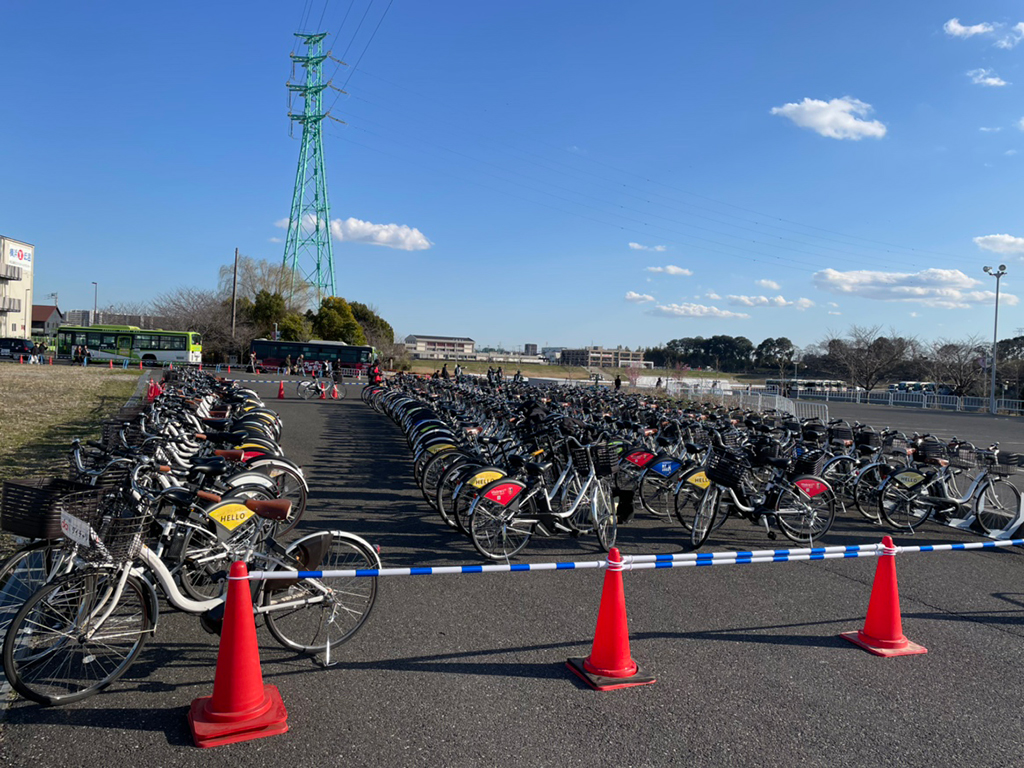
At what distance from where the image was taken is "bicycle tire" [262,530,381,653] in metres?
3.69

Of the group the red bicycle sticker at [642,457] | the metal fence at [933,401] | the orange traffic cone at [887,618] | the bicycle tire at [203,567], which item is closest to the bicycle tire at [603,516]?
the red bicycle sticker at [642,457]

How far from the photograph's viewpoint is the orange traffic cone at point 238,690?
298cm

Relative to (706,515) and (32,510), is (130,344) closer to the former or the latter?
(706,515)

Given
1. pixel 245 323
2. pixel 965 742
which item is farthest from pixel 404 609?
pixel 245 323

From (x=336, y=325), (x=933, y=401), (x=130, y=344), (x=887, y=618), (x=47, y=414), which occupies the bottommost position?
(x=887, y=618)

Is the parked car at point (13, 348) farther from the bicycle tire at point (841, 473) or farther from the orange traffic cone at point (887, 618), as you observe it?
the orange traffic cone at point (887, 618)

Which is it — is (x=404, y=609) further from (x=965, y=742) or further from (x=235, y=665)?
(x=965, y=742)

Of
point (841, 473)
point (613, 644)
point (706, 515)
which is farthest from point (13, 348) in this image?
point (613, 644)

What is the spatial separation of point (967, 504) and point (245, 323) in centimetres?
5130

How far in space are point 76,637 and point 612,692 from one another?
2.61 meters

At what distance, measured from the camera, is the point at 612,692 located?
11.3 feet

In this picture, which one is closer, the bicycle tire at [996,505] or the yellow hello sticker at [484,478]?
the yellow hello sticker at [484,478]

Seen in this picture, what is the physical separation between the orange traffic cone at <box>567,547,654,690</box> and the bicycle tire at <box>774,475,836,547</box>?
336 cm

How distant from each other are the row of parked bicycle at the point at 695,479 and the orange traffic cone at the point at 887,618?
6.64 feet
